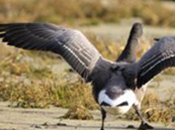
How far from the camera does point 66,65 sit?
56.4 ft

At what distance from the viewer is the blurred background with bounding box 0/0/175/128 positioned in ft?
40.7

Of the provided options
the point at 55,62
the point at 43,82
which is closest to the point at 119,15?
Answer: the point at 55,62

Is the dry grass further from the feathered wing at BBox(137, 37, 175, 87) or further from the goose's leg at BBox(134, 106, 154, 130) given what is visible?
the feathered wing at BBox(137, 37, 175, 87)

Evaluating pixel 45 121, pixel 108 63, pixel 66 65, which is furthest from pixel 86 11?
pixel 108 63

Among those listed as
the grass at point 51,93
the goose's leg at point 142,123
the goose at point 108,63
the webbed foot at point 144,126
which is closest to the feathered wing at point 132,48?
the goose at point 108,63

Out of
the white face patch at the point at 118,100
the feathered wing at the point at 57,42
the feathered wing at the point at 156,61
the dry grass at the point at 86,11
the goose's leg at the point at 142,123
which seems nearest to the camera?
the white face patch at the point at 118,100

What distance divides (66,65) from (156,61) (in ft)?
22.0

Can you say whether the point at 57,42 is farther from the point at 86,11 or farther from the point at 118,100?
the point at 86,11

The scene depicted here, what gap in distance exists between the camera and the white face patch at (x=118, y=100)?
9977mm

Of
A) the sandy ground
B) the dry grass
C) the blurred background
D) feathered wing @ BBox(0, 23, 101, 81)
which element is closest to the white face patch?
feathered wing @ BBox(0, 23, 101, 81)

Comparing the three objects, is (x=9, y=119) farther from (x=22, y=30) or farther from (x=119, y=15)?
(x=119, y=15)

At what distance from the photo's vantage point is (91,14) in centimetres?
2962

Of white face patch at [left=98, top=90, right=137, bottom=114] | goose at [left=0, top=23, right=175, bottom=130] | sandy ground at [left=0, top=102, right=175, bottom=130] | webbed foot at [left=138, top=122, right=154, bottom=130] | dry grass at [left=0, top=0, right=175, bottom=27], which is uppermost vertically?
goose at [left=0, top=23, right=175, bottom=130]

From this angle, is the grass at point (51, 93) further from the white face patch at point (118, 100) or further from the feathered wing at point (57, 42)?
the white face patch at point (118, 100)
